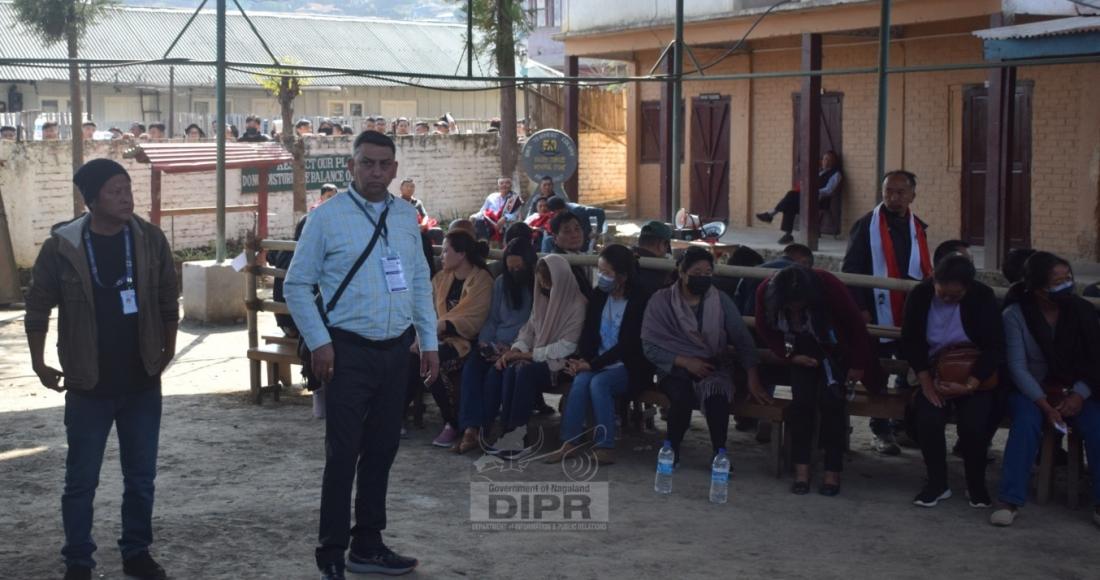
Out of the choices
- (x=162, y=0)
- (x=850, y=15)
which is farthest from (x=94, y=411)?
(x=162, y=0)

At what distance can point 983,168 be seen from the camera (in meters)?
17.0

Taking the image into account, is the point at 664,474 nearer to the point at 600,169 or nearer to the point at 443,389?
the point at 443,389

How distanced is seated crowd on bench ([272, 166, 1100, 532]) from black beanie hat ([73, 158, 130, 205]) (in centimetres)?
316

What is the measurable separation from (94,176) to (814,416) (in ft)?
12.8

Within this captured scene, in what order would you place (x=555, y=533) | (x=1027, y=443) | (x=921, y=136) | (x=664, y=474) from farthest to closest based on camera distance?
(x=921, y=136)
(x=664, y=474)
(x=1027, y=443)
(x=555, y=533)

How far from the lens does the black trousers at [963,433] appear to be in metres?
6.78

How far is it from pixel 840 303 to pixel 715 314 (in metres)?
0.74

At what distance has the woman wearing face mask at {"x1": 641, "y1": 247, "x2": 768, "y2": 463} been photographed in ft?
24.5

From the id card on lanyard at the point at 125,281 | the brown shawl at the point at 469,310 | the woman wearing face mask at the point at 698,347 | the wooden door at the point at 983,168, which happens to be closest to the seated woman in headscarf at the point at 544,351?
the brown shawl at the point at 469,310

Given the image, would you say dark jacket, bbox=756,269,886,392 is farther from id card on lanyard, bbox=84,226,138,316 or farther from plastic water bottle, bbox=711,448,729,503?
id card on lanyard, bbox=84,226,138,316

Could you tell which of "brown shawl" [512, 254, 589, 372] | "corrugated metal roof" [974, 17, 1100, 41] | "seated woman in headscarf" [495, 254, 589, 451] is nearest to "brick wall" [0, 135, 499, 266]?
"corrugated metal roof" [974, 17, 1100, 41]

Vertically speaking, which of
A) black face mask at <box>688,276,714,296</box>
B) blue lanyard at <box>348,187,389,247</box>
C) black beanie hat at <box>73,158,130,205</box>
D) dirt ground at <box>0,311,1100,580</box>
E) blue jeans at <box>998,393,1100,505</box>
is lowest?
dirt ground at <box>0,311,1100,580</box>

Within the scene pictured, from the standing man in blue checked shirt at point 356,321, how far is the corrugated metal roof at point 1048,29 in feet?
25.6

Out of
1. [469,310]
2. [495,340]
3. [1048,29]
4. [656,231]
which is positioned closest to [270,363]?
[469,310]
